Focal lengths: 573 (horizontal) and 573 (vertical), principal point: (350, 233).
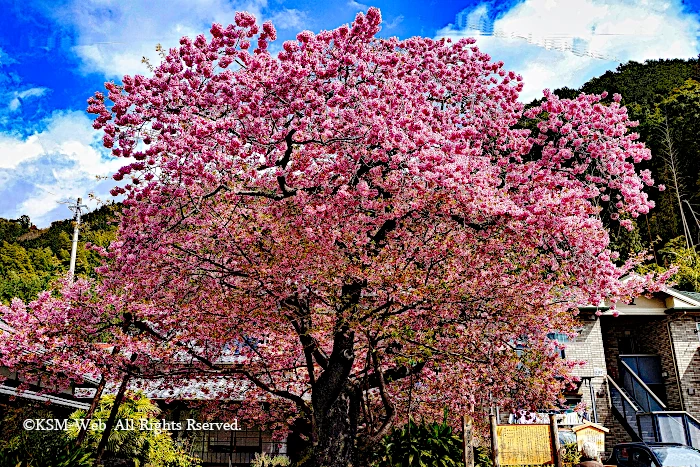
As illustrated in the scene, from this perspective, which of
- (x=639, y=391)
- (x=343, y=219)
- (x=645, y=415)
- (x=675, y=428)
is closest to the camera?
(x=343, y=219)

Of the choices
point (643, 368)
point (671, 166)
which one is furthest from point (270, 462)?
point (671, 166)

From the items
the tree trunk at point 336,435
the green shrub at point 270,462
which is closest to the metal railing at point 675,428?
the green shrub at point 270,462

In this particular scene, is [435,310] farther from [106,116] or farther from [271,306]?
[106,116]

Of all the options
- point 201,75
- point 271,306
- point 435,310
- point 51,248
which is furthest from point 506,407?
point 51,248

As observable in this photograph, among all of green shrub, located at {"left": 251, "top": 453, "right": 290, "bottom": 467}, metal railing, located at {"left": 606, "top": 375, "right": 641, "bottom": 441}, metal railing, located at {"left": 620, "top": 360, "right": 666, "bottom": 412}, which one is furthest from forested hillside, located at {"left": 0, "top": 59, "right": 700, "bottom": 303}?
green shrub, located at {"left": 251, "top": 453, "right": 290, "bottom": 467}

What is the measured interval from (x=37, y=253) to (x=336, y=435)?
52.4 metres

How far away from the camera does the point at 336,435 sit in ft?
25.8

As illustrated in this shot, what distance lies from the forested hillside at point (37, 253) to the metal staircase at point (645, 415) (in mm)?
27084

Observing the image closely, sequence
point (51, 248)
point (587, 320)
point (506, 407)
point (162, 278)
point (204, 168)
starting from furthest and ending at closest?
point (51, 248), point (587, 320), point (506, 407), point (162, 278), point (204, 168)

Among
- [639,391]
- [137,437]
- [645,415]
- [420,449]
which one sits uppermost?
[639,391]

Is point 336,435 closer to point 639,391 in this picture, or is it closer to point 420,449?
point 420,449

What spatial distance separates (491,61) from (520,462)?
657 centimetres

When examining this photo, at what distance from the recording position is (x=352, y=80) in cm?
743

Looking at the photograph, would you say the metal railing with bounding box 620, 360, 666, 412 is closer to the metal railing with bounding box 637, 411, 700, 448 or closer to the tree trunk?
the metal railing with bounding box 637, 411, 700, 448
